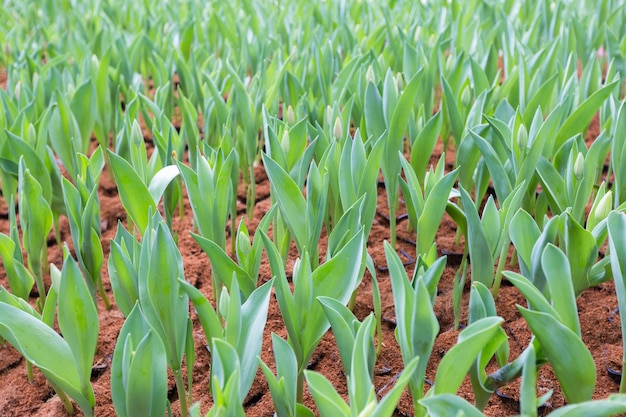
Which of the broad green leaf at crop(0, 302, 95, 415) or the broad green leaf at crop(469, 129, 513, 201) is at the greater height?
the broad green leaf at crop(469, 129, 513, 201)

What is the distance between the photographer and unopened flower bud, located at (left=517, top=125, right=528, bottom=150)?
140 cm

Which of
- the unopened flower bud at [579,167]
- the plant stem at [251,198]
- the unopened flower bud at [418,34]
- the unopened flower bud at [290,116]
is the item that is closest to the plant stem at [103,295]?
the plant stem at [251,198]

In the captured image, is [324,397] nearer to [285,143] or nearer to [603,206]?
[603,206]

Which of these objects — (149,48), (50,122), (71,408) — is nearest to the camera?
(71,408)

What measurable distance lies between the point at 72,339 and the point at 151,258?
0.58ft

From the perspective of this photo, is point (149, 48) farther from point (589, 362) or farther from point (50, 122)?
point (589, 362)

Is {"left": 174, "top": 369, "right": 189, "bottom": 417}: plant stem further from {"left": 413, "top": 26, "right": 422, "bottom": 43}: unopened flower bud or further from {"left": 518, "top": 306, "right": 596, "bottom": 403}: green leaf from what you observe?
{"left": 413, "top": 26, "right": 422, "bottom": 43}: unopened flower bud

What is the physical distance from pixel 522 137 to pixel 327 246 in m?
0.48

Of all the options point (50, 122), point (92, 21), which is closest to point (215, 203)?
point (50, 122)

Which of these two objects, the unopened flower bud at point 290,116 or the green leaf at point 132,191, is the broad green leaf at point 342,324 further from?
the unopened flower bud at point 290,116

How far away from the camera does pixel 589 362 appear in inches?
37.4

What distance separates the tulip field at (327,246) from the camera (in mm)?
996

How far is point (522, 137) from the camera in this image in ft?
4.66

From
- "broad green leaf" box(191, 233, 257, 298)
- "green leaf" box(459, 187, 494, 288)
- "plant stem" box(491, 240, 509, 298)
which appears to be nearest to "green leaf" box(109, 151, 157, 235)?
"broad green leaf" box(191, 233, 257, 298)
